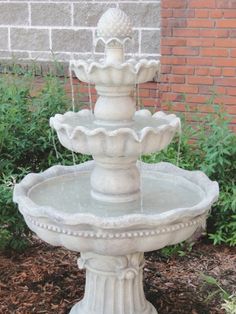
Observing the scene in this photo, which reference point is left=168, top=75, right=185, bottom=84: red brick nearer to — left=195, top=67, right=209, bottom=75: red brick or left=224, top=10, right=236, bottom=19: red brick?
left=195, top=67, right=209, bottom=75: red brick

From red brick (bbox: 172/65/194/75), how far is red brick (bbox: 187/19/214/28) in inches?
17.9

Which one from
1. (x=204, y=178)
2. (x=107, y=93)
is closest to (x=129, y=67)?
(x=107, y=93)

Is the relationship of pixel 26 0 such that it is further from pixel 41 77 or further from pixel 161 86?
pixel 161 86

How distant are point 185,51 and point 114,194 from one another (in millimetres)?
3167

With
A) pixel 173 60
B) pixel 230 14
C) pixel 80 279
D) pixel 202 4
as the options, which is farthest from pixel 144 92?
pixel 80 279

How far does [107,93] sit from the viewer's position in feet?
10.5

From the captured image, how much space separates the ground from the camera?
163 inches

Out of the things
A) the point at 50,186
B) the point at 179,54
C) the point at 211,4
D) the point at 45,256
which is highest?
the point at 211,4

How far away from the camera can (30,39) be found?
7008 mm

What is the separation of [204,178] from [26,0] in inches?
163

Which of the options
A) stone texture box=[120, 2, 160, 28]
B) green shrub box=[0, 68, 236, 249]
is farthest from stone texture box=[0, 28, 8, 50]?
green shrub box=[0, 68, 236, 249]

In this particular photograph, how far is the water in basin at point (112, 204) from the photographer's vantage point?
336cm

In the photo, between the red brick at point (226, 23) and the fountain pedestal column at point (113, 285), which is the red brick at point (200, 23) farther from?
the fountain pedestal column at point (113, 285)

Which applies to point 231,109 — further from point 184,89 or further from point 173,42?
point 173,42
